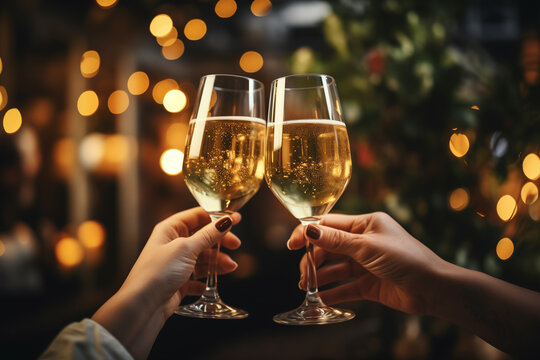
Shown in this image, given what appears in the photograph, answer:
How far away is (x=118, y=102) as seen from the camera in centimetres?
543

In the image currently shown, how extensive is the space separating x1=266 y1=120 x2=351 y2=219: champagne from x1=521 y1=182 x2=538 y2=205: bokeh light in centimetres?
59

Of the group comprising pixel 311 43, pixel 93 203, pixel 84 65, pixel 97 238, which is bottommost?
pixel 97 238

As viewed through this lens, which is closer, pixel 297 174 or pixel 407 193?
pixel 297 174

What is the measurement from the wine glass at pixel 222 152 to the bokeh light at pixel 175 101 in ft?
16.1

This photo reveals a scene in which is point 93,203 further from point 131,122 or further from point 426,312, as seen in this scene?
point 426,312

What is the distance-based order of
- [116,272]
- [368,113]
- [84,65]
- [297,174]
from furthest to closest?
[116,272] < [84,65] < [368,113] < [297,174]

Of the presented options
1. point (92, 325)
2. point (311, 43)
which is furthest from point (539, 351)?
point (311, 43)

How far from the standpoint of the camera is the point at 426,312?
1.12m

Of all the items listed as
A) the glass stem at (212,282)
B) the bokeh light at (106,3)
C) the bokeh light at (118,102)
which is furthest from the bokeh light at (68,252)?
the glass stem at (212,282)

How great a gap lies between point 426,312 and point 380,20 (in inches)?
41.8

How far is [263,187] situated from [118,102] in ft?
8.86

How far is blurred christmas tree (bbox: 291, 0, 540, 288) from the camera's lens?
4.25ft

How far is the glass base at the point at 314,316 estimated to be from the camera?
3.21ft

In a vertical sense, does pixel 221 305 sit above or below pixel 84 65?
below
